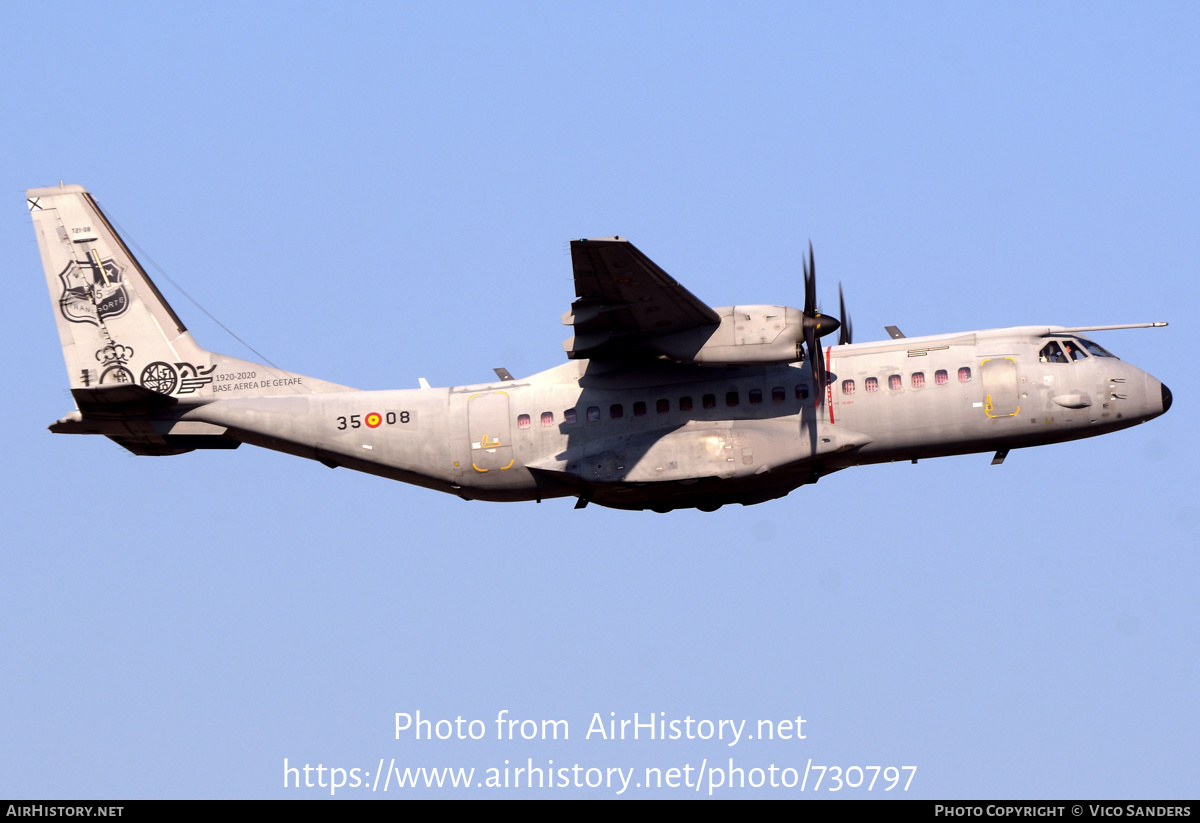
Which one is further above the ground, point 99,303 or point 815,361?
point 99,303

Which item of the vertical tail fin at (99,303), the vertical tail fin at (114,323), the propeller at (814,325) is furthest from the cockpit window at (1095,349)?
the vertical tail fin at (99,303)

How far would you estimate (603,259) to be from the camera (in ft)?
96.1

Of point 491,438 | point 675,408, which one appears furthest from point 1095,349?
point 491,438

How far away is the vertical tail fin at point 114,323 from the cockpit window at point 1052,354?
15.0 m

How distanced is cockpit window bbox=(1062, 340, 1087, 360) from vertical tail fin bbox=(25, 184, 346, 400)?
1553cm

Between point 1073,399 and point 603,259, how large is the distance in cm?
1034

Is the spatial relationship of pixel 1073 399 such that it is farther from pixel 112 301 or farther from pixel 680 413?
pixel 112 301

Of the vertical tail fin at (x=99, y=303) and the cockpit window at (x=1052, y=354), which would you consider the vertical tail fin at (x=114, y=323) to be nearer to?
the vertical tail fin at (x=99, y=303)

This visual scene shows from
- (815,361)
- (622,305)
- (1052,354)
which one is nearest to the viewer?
(622,305)

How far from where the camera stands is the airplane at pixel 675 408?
103ft

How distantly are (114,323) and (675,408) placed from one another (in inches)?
505

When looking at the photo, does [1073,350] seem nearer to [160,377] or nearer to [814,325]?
[814,325]

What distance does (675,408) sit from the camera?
107ft
